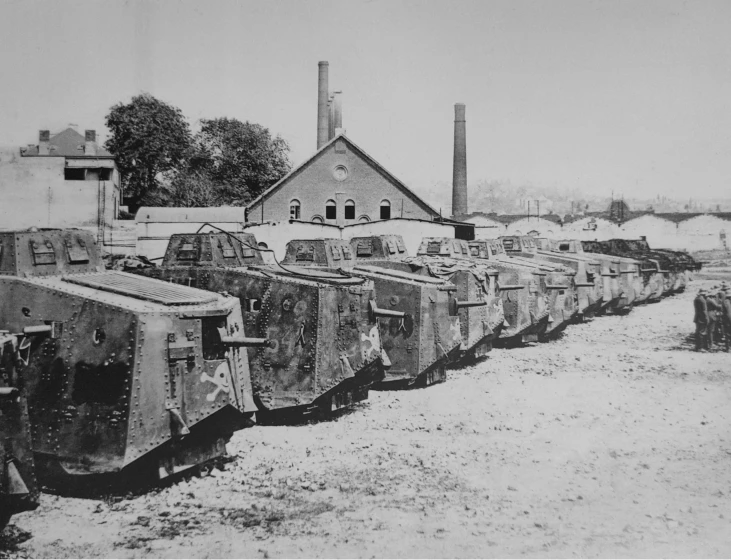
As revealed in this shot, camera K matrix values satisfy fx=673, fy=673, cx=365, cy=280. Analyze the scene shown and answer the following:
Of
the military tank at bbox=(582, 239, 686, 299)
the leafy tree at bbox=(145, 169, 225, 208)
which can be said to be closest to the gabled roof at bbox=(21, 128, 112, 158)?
the leafy tree at bbox=(145, 169, 225, 208)

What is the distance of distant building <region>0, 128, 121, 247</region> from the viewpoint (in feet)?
40.1

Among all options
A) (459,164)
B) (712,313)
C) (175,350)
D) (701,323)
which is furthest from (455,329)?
(459,164)

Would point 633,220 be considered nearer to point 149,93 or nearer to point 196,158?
point 196,158

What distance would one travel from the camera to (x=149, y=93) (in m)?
10.3

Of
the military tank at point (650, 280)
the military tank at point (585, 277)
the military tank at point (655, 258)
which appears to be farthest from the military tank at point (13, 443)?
the military tank at point (655, 258)

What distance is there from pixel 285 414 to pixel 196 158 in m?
12.5

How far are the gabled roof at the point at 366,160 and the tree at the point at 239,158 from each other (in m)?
0.73

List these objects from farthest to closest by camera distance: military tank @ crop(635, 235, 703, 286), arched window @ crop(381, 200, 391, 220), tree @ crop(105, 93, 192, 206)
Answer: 1. arched window @ crop(381, 200, 391, 220)
2. military tank @ crop(635, 235, 703, 286)
3. tree @ crop(105, 93, 192, 206)

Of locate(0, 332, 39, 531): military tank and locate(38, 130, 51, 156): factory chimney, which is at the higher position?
locate(38, 130, 51, 156): factory chimney

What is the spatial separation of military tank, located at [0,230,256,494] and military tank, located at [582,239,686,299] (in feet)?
58.8

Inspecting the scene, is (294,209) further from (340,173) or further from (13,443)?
(13,443)

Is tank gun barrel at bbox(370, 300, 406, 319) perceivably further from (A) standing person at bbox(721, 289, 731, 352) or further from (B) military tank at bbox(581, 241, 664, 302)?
(B) military tank at bbox(581, 241, 664, 302)

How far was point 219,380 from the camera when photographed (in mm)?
6281

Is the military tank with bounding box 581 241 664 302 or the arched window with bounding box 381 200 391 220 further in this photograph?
the arched window with bounding box 381 200 391 220
